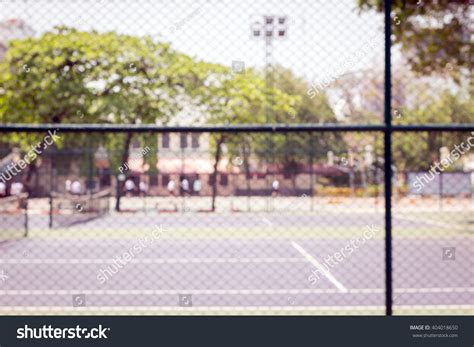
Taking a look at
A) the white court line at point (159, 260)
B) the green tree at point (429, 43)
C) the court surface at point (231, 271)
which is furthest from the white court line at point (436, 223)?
the white court line at point (159, 260)

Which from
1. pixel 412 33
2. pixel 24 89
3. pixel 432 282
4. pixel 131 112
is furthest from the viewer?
pixel 24 89

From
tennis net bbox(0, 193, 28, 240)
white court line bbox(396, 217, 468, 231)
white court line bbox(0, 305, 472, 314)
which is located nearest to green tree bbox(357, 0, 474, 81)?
white court line bbox(0, 305, 472, 314)

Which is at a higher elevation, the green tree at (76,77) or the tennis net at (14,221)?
the green tree at (76,77)

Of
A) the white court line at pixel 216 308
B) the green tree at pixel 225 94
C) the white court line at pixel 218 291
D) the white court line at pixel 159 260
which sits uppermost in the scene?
the green tree at pixel 225 94

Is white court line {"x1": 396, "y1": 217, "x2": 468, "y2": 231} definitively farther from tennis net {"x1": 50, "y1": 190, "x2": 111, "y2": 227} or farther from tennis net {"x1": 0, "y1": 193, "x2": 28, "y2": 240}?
tennis net {"x1": 0, "y1": 193, "x2": 28, "y2": 240}

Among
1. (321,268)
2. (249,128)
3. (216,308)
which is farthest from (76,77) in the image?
(249,128)

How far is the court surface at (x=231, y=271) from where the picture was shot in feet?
24.4

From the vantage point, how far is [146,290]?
→ 27.6 ft

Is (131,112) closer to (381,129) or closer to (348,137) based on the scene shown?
(381,129)

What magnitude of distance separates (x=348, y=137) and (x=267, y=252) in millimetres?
27371

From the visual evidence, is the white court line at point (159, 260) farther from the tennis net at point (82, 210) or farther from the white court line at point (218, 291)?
the tennis net at point (82, 210)

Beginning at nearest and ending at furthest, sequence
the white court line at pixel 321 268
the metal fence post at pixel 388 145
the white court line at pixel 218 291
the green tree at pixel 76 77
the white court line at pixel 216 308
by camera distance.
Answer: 1. the metal fence post at pixel 388 145
2. the white court line at pixel 216 308
3. the white court line at pixel 218 291
4. the white court line at pixel 321 268
5. the green tree at pixel 76 77

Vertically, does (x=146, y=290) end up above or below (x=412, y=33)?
below
